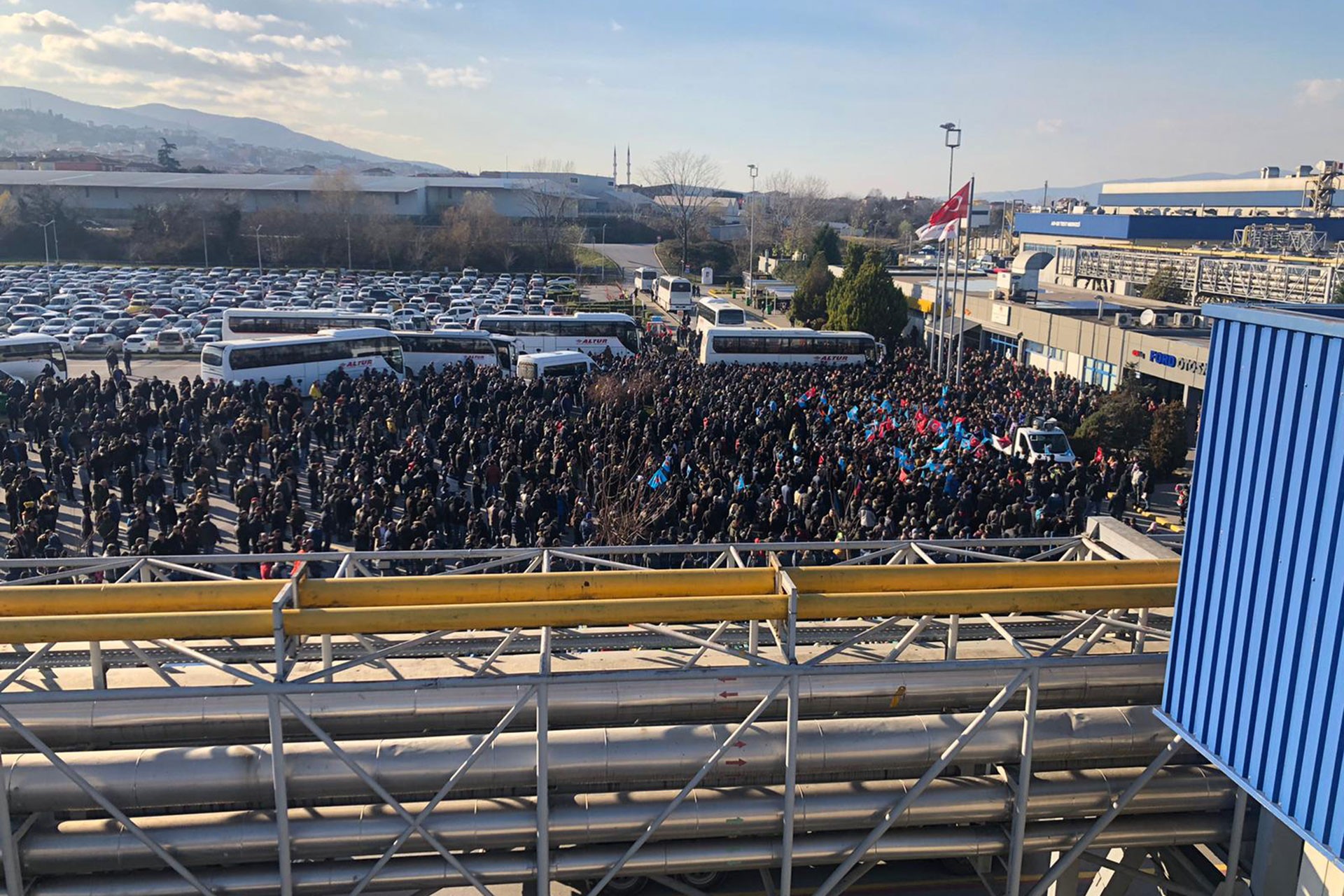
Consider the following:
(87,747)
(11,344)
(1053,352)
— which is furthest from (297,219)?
(87,747)

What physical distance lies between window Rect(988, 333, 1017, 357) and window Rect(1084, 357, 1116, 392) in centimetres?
472

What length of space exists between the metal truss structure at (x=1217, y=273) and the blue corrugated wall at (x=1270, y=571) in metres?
27.4

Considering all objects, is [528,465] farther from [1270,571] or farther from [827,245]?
[827,245]

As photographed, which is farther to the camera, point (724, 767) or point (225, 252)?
point (225, 252)

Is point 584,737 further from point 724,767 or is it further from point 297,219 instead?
point 297,219

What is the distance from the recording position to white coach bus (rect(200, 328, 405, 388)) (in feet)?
86.8

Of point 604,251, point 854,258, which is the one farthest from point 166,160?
point 854,258

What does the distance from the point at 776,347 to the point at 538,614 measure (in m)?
27.3

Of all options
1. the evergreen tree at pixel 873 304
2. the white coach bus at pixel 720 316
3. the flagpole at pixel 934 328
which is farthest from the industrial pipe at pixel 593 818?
the white coach bus at pixel 720 316

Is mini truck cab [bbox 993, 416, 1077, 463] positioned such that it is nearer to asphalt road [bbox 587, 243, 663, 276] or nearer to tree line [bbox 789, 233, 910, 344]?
tree line [bbox 789, 233, 910, 344]

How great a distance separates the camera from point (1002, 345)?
34.9 metres

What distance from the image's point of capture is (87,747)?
6066 mm

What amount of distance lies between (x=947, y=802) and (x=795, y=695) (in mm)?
1394

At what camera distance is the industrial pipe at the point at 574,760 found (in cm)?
571
